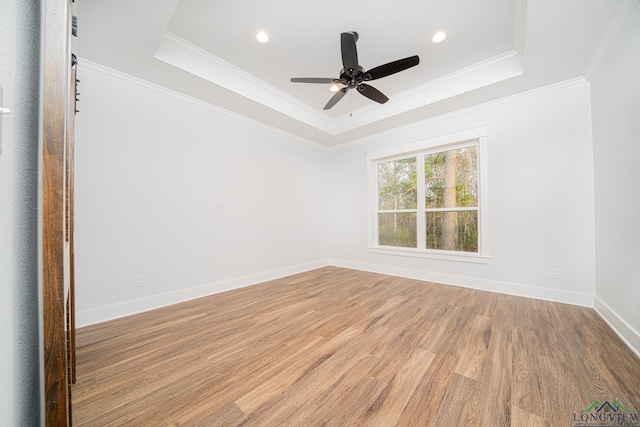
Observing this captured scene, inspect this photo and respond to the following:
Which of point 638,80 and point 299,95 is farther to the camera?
point 299,95

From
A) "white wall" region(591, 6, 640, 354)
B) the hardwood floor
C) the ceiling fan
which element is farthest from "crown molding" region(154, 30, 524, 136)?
the hardwood floor

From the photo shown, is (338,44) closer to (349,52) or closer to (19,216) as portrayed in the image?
(349,52)

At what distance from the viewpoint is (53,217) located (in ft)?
1.84

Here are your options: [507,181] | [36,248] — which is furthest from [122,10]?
[507,181]

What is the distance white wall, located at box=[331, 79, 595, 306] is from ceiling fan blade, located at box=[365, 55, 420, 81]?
73.2 inches

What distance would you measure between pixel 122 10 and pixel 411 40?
2660mm

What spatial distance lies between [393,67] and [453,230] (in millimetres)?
2615

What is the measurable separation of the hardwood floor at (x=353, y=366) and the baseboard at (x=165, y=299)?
155 millimetres

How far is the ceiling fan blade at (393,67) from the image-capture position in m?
2.10

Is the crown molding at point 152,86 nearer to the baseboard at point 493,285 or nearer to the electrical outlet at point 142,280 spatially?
the electrical outlet at point 142,280

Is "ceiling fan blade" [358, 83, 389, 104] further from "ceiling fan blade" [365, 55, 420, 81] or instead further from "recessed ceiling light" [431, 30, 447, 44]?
"recessed ceiling light" [431, 30, 447, 44]

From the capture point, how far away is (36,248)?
1.88ft

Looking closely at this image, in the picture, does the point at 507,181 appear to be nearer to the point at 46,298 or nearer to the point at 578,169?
the point at 578,169

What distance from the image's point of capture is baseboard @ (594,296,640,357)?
1750 mm
